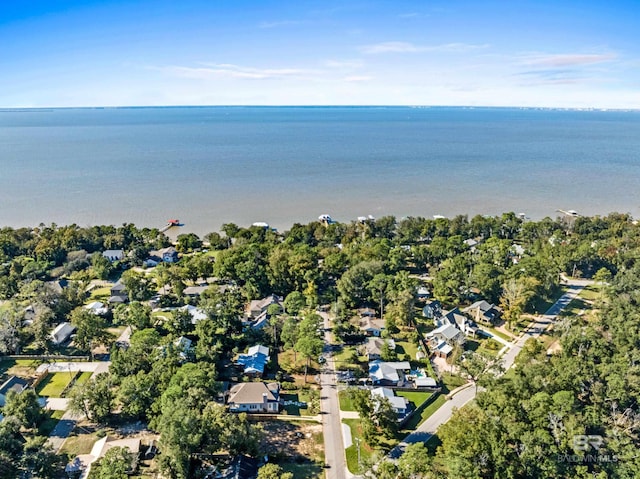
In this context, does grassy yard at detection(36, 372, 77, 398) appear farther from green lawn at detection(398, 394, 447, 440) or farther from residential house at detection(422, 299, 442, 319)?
residential house at detection(422, 299, 442, 319)

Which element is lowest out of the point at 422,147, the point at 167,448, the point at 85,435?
the point at 85,435

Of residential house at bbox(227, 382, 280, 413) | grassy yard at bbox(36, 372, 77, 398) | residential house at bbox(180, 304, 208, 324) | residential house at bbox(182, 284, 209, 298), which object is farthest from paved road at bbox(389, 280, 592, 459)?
residential house at bbox(182, 284, 209, 298)

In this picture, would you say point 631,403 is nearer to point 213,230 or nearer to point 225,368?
point 225,368

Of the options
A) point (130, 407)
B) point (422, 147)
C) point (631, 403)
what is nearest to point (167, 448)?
point (130, 407)

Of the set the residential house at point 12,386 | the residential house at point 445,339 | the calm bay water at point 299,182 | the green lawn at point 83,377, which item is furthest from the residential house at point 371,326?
the calm bay water at point 299,182

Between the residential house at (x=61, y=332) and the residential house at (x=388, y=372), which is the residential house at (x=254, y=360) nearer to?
the residential house at (x=388, y=372)

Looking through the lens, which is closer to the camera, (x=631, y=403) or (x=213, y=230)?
(x=631, y=403)

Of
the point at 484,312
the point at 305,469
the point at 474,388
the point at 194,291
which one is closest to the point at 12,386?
the point at 194,291
